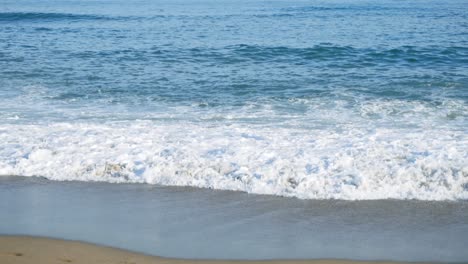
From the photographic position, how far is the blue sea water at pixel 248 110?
24.6ft

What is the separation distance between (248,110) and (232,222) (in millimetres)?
5810

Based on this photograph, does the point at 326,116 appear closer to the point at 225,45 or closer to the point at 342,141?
the point at 342,141

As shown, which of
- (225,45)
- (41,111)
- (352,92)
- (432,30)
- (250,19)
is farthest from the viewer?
(250,19)

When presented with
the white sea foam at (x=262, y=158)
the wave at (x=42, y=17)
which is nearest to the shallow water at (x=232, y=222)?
the white sea foam at (x=262, y=158)

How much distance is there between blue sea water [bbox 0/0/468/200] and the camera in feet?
24.6

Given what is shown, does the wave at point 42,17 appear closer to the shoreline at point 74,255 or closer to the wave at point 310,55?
the wave at point 310,55

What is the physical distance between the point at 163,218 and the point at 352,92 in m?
8.22

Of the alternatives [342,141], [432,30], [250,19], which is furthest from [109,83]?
[250,19]

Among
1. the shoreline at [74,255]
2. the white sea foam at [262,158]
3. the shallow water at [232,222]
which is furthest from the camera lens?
the white sea foam at [262,158]

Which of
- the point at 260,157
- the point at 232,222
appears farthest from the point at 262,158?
the point at 232,222

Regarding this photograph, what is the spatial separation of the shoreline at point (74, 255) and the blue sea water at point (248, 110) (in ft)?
6.18

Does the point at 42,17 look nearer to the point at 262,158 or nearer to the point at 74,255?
the point at 262,158

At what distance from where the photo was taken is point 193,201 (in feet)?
22.0

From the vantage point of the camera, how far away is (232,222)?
609 cm
